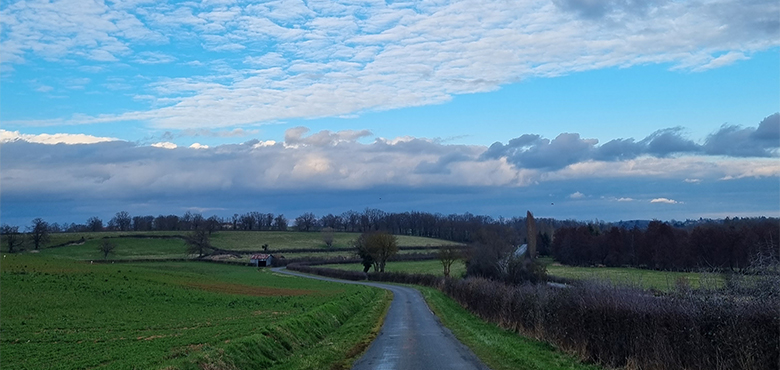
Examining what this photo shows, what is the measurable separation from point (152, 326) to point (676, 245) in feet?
135

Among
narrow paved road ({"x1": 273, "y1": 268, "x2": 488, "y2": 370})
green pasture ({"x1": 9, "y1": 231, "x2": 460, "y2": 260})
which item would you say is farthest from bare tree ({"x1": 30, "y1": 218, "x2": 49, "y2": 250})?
narrow paved road ({"x1": 273, "y1": 268, "x2": 488, "y2": 370})

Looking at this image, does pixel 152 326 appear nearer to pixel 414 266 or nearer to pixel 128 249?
pixel 414 266

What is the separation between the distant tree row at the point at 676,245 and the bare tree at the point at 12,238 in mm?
108764

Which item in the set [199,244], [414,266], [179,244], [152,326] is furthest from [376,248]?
[152,326]

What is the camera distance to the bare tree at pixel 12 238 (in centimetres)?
12088

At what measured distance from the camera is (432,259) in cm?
12544

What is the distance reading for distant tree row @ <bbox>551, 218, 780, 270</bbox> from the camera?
23.9 m

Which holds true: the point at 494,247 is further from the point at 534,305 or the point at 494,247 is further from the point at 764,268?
the point at 764,268

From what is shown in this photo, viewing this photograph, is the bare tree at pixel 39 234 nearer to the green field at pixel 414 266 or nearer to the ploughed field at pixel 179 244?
A: the ploughed field at pixel 179 244

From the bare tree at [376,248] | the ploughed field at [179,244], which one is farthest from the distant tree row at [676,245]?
the ploughed field at [179,244]

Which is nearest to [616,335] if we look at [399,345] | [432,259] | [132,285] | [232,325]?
[399,345]

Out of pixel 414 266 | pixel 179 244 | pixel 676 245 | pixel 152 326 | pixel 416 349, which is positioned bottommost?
pixel 414 266

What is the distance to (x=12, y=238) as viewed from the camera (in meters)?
121

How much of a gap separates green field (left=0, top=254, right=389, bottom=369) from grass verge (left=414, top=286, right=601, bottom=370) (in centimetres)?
434
